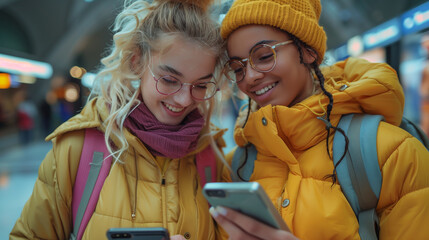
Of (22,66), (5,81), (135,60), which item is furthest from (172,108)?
(5,81)

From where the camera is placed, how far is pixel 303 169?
66.0 inches

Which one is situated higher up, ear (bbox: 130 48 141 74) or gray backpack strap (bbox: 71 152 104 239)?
ear (bbox: 130 48 141 74)

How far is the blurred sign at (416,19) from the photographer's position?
4.22 metres

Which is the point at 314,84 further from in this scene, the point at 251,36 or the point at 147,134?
the point at 147,134

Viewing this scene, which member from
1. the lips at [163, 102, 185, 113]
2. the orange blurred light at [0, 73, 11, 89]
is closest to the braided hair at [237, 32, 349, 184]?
the lips at [163, 102, 185, 113]

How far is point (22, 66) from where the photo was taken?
10.3 m

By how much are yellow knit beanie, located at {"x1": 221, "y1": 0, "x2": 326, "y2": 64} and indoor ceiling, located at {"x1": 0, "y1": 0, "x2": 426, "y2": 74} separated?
1014 centimetres

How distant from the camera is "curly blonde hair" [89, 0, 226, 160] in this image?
6.26 feet

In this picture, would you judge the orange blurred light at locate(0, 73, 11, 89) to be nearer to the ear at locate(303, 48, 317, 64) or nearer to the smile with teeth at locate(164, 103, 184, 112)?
the smile with teeth at locate(164, 103, 184, 112)

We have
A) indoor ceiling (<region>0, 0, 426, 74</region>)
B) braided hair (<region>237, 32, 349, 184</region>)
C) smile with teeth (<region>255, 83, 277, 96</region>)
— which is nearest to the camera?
braided hair (<region>237, 32, 349, 184</region>)

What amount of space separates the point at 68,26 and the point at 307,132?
57.6 ft

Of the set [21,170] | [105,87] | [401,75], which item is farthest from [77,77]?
[105,87]

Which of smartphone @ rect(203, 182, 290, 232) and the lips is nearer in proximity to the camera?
smartphone @ rect(203, 182, 290, 232)

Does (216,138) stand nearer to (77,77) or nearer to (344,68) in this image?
(344,68)
